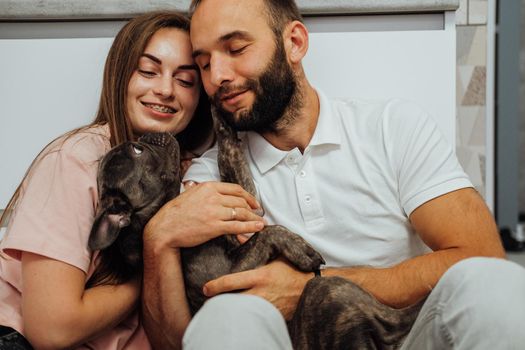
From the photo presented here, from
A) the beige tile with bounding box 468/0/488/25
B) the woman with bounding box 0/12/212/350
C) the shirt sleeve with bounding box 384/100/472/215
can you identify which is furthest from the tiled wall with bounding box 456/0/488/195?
the woman with bounding box 0/12/212/350

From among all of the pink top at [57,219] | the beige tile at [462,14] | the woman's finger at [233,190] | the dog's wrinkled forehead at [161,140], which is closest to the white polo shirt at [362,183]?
the woman's finger at [233,190]

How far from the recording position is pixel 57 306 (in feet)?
4.68

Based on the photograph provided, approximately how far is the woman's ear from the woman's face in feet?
1.06

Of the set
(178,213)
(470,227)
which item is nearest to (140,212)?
(178,213)

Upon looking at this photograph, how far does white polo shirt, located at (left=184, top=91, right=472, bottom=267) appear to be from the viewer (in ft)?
5.62

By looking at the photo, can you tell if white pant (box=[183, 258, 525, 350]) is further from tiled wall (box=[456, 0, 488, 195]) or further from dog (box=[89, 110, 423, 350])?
tiled wall (box=[456, 0, 488, 195])

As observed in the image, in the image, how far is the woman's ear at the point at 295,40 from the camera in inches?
71.4

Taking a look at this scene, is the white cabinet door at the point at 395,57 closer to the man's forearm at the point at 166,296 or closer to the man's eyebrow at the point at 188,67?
the man's eyebrow at the point at 188,67

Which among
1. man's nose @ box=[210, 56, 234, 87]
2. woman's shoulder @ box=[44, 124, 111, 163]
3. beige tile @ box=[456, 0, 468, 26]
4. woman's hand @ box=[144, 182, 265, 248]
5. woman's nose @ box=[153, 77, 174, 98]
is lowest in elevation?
woman's hand @ box=[144, 182, 265, 248]

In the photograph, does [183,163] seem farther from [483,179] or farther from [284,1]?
[483,179]

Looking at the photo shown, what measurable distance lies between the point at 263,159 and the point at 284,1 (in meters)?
0.51

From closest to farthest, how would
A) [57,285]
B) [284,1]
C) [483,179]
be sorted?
1. [57,285]
2. [284,1]
3. [483,179]

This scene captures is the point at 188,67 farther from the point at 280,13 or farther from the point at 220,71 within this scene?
the point at 280,13

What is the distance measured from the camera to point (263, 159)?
1.87m
